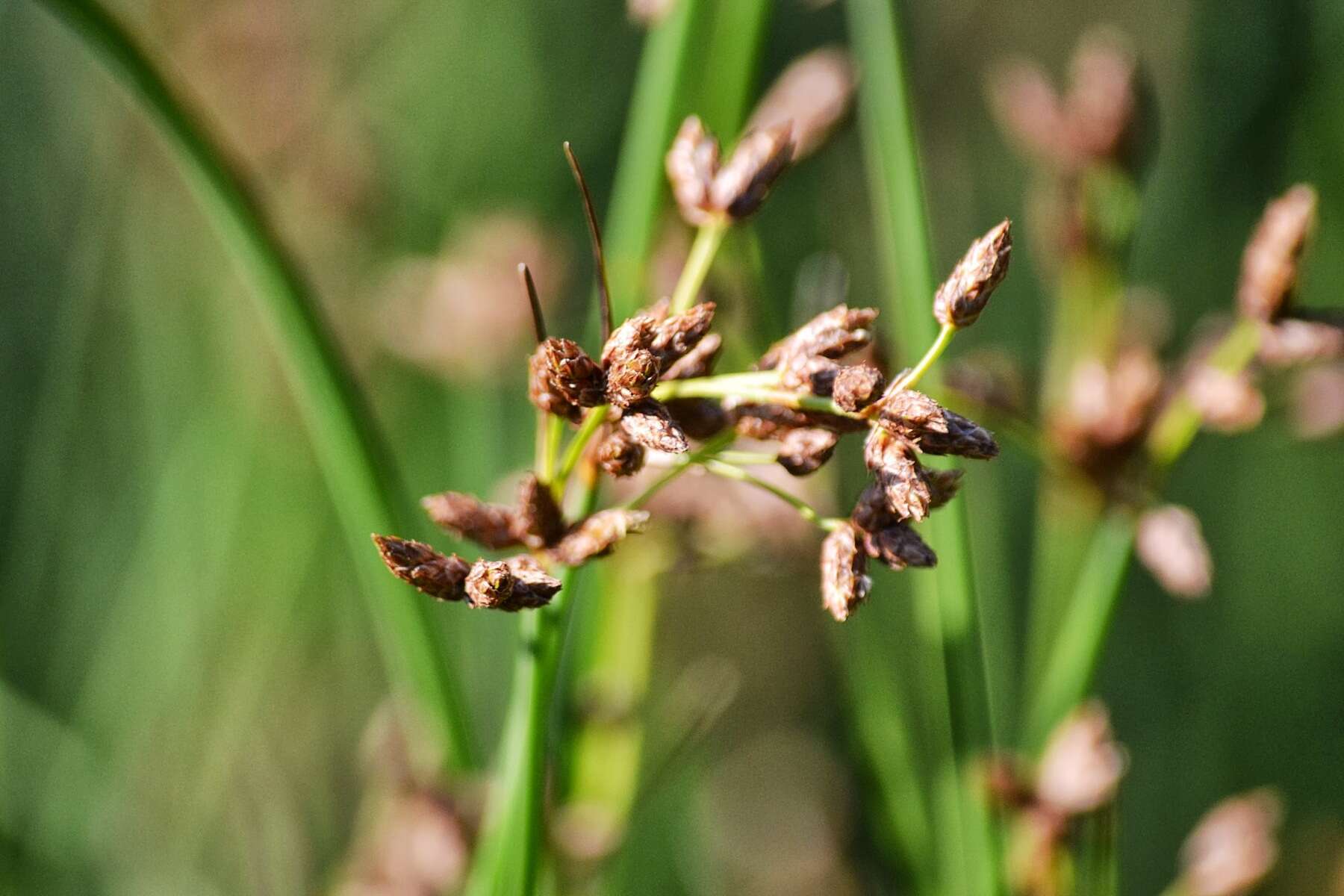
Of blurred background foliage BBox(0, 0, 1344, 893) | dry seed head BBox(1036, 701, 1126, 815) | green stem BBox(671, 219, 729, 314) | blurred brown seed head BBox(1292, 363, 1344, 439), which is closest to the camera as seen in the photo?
green stem BBox(671, 219, 729, 314)

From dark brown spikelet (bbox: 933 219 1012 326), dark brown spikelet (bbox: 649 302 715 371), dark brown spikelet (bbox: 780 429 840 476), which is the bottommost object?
dark brown spikelet (bbox: 780 429 840 476)

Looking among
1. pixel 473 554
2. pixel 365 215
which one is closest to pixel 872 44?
pixel 473 554

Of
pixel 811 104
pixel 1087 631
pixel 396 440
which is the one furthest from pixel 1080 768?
pixel 396 440

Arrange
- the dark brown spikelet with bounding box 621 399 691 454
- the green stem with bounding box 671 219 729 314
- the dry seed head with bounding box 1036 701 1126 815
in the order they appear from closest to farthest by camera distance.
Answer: the dark brown spikelet with bounding box 621 399 691 454
the green stem with bounding box 671 219 729 314
the dry seed head with bounding box 1036 701 1126 815

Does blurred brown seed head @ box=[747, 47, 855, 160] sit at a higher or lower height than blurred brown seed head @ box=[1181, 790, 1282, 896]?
higher

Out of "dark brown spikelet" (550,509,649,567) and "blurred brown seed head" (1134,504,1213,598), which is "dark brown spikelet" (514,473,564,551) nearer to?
"dark brown spikelet" (550,509,649,567)

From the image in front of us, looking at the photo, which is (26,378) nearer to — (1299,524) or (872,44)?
(872,44)

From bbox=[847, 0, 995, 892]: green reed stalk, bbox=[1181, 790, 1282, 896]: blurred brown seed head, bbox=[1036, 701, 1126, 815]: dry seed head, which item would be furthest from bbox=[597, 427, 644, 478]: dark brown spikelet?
bbox=[1181, 790, 1282, 896]: blurred brown seed head
